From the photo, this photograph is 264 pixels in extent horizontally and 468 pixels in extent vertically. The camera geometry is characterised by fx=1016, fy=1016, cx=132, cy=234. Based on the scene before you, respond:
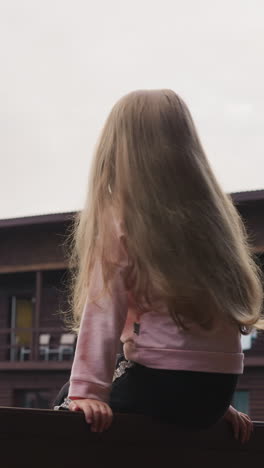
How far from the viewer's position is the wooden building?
19312 mm

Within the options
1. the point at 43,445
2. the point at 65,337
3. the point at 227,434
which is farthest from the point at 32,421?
the point at 65,337

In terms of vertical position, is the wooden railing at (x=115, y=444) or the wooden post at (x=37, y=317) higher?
the wooden railing at (x=115, y=444)

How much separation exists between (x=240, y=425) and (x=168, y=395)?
0.26 metres

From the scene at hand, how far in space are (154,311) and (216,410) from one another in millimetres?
279

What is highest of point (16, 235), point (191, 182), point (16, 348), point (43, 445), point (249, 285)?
point (191, 182)

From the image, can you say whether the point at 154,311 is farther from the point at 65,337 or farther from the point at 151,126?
the point at 65,337

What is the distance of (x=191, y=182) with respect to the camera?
2408mm

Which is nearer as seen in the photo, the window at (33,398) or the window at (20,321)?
the window at (33,398)

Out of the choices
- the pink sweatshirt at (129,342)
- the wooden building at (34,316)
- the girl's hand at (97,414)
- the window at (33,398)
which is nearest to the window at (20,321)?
the wooden building at (34,316)

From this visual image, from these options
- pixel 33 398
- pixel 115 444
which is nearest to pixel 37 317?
pixel 33 398

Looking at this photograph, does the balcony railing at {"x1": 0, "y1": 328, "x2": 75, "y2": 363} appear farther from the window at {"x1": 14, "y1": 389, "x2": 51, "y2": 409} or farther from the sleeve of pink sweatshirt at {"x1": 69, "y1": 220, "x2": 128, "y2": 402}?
the sleeve of pink sweatshirt at {"x1": 69, "y1": 220, "x2": 128, "y2": 402}

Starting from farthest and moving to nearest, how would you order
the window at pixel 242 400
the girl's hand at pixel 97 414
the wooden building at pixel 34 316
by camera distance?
1. the wooden building at pixel 34 316
2. the window at pixel 242 400
3. the girl's hand at pixel 97 414

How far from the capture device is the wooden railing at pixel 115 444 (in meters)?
1.90

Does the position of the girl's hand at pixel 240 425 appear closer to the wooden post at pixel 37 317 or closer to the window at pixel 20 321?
the wooden post at pixel 37 317
